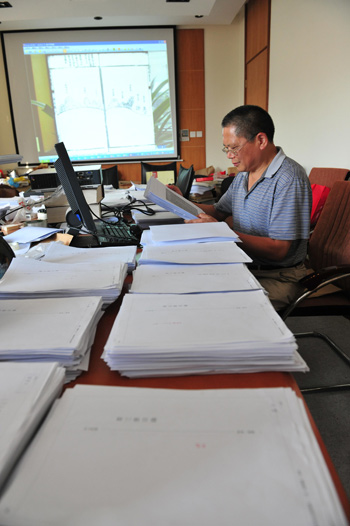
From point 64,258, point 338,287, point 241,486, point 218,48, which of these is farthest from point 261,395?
point 218,48

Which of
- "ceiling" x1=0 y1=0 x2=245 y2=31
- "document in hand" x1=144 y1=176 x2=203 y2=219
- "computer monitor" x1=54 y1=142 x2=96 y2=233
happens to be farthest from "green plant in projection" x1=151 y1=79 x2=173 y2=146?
"computer monitor" x1=54 y1=142 x2=96 y2=233

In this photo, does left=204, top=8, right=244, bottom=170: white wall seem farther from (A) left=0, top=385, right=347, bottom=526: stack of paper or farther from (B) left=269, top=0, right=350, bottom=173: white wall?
(A) left=0, top=385, right=347, bottom=526: stack of paper

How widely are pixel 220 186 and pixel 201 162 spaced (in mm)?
2121

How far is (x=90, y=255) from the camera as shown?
1066 mm

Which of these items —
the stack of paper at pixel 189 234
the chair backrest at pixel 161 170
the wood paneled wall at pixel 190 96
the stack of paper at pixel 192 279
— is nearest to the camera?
the stack of paper at pixel 192 279

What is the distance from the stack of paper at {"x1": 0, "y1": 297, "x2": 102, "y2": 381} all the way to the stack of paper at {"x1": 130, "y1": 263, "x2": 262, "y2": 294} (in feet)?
0.46

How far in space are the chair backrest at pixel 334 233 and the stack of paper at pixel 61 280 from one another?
1080 millimetres

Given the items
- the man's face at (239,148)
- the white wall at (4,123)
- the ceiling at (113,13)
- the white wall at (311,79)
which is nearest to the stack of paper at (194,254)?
the man's face at (239,148)

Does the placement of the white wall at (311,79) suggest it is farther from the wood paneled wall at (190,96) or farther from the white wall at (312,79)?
the wood paneled wall at (190,96)

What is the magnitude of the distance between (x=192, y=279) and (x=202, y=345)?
294 millimetres

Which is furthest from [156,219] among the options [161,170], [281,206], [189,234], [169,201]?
[161,170]

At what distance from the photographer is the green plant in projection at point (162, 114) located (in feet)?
18.0

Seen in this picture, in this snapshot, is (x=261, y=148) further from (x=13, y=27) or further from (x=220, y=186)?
(x=13, y=27)

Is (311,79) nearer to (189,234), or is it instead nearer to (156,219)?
(156,219)
